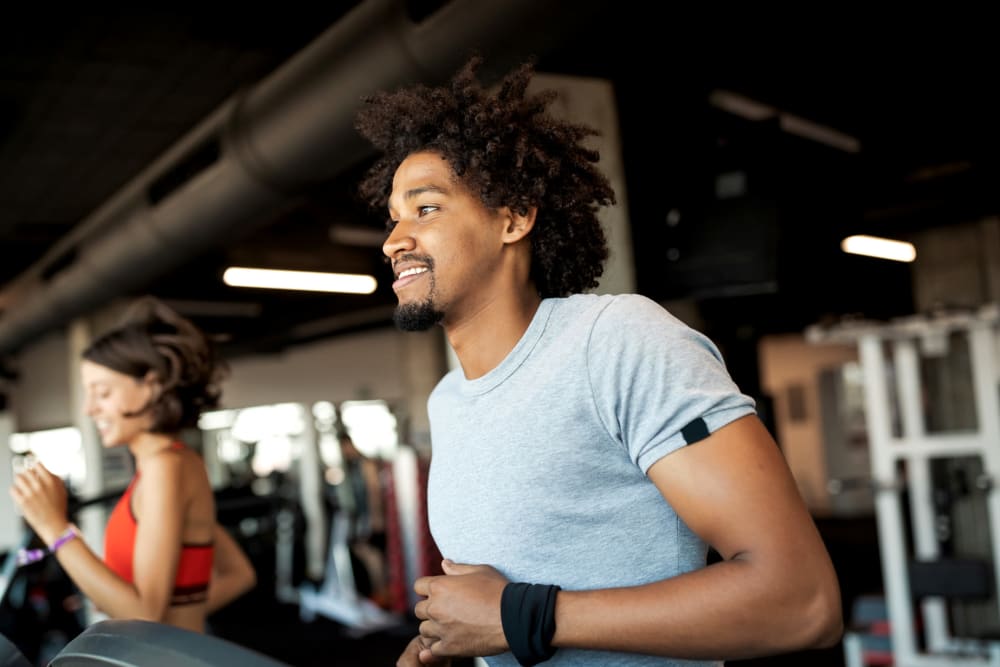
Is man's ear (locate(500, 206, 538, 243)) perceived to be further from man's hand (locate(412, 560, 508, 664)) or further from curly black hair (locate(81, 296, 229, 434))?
curly black hair (locate(81, 296, 229, 434))

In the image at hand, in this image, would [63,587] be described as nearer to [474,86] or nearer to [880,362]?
[880,362]

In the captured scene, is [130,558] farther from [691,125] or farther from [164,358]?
[691,125]

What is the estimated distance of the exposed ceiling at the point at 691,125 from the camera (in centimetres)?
402

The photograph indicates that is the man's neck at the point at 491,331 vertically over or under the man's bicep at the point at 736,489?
over

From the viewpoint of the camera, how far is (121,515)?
1859mm

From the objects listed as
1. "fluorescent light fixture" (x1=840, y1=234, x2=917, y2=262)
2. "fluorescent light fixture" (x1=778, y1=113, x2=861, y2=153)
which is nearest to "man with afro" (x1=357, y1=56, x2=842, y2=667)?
"fluorescent light fixture" (x1=840, y1=234, x2=917, y2=262)

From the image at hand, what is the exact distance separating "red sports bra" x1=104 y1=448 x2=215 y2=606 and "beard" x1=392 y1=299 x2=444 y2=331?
38.4 inches

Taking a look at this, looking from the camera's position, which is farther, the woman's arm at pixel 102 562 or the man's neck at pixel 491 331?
the woman's arm at pixel 102 562

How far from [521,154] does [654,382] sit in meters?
0.41

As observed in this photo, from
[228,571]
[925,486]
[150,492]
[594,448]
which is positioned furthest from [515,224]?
[925,486]

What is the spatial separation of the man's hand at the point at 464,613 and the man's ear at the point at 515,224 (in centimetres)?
41

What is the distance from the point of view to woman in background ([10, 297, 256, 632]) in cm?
173

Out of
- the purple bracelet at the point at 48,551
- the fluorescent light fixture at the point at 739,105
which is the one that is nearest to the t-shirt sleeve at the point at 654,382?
the purple bracelet at the point at 48,551

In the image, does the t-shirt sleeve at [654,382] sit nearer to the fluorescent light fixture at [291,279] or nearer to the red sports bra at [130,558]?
the red sports bra at [130,558]
